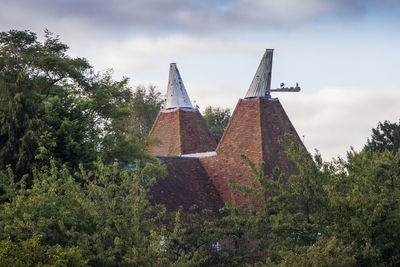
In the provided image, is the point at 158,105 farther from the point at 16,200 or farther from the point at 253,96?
the point at 16,200

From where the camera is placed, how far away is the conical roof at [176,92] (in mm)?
34594

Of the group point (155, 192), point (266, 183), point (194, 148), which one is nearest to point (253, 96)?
point (194, 148)

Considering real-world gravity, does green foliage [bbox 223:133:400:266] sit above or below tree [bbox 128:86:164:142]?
below

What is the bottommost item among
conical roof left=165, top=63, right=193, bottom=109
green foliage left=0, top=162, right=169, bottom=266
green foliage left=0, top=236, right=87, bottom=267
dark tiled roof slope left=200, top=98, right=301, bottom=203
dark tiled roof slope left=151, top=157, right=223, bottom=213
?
green foliage left=0, top=236, right=87, bottom=267

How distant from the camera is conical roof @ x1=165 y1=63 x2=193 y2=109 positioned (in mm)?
34594

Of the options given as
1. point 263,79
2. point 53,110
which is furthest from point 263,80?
point 53,110

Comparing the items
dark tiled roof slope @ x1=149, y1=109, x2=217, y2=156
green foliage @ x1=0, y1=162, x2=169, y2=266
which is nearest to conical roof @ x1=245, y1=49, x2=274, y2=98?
dark tiled roof slope @ x1=149, y1=109, x2=217, y2=156

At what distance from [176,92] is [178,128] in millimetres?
2412

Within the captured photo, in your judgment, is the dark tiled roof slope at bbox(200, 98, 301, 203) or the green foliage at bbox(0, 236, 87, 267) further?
the dark tiled roof slope at bbox(200, 98, 301, 203)

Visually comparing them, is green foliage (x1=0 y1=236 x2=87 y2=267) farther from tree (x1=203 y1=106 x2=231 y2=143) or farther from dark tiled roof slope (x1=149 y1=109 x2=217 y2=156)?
tree (x1=203 y1=106 x2=231 y2=143)

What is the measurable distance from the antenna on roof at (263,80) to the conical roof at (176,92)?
4.83m

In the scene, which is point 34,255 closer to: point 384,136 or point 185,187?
point 185,187

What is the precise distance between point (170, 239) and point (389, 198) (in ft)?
22.8

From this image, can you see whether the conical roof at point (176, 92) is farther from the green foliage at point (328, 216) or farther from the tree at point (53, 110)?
the green foliage at point (328, 216)
